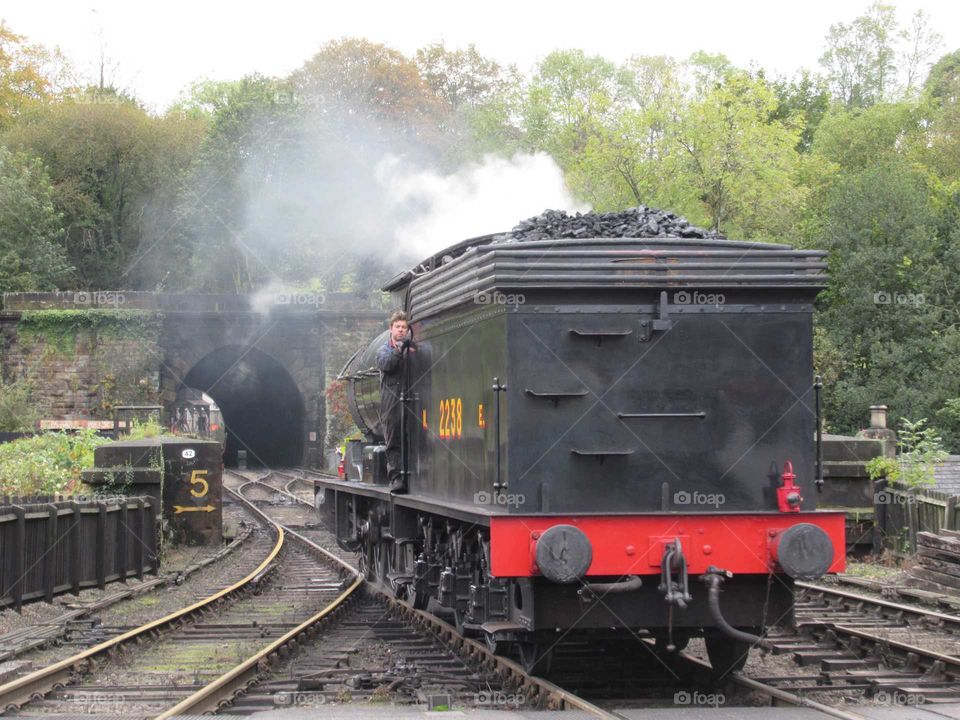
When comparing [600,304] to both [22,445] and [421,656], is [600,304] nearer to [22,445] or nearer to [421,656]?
[421,656]

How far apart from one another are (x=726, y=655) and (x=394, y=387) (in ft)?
13.2

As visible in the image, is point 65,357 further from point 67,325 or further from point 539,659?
point 539,659

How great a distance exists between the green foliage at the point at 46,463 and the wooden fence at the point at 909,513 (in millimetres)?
11242

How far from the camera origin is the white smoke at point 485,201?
46.8 ft

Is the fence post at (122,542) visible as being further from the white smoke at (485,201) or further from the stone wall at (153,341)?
the stone wall at (153,341)

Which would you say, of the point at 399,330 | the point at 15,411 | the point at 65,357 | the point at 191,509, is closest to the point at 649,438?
the point at 399,330

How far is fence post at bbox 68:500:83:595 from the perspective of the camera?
1299cm

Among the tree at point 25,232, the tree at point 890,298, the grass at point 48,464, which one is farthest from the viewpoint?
the tree at point 25,232

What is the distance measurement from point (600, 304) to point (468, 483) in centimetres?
176

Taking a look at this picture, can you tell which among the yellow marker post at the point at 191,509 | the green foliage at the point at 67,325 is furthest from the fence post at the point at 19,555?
the green foliage at the point at 67,325

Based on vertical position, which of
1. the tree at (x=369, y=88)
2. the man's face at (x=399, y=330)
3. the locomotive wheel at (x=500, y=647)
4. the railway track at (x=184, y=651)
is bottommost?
the railway track at (x=184, y=651)

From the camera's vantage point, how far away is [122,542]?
1511 centimetres

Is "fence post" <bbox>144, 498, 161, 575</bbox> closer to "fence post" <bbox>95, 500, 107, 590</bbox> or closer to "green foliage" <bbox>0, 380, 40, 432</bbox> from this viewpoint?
"fence post" <bbox>95, 500, 107, 590</bbox>

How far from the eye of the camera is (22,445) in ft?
→ 73.7
